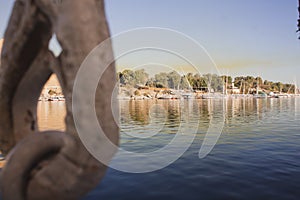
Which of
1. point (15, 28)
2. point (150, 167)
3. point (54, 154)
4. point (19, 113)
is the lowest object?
point (150, 167)

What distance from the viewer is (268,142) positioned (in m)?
14.3

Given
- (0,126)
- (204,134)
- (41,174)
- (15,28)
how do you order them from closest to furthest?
1. (41,174)
2. (15,28)
3. (0,126)
4. (204,134)

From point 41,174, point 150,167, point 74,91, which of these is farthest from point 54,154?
point 150,167

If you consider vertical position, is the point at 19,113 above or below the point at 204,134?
above

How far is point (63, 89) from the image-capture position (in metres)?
2.85

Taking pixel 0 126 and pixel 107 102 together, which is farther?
pixel 0 126

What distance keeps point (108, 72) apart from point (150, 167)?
24.4 feet

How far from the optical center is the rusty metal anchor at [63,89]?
2.59m

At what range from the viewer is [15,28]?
3.55 metres

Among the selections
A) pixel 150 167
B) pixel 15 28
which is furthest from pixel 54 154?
pixel 150 167

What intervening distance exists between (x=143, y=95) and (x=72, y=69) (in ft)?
391

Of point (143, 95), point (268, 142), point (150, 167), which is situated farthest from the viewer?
point (143, 95)

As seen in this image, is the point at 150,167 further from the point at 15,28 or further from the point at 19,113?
the point at 15,28

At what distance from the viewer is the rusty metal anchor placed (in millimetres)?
2590
